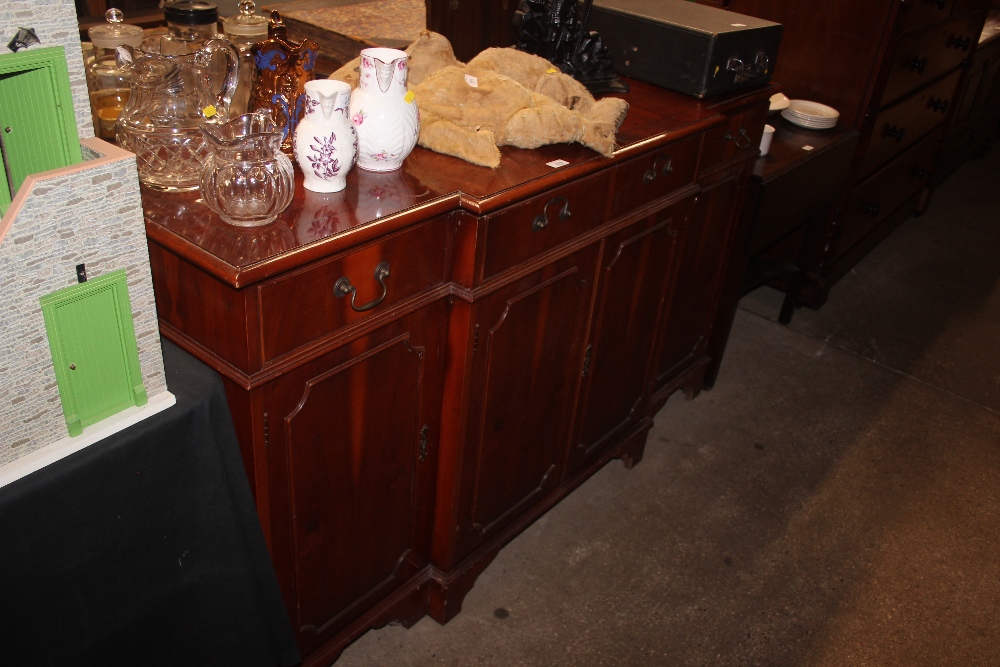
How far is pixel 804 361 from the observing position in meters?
3.06

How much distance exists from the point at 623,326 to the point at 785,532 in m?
0.75

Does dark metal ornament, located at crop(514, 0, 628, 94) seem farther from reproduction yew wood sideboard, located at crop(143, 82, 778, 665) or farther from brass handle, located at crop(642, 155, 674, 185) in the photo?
brass handle, located at crop(642, 155, 674, 185)

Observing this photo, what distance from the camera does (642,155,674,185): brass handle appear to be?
183cm

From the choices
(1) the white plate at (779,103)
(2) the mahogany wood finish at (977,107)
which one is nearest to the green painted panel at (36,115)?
(1) the white plate at (779,103)

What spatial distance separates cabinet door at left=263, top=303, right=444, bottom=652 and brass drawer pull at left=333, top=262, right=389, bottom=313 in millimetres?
64

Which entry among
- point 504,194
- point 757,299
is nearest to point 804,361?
point 757,299

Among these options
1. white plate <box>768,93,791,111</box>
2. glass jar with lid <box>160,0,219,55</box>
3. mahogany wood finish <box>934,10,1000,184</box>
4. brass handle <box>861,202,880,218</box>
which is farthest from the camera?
mahogany wood finish <box>934,10,1000,184</box>

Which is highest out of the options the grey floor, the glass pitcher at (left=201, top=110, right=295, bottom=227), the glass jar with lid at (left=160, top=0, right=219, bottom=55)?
the glass jar with lid at (left=160, top=0, right=219, bottom=55)

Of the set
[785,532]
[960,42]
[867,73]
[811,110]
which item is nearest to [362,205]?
[785,532]

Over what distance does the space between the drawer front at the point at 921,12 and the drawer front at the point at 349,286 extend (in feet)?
7.02

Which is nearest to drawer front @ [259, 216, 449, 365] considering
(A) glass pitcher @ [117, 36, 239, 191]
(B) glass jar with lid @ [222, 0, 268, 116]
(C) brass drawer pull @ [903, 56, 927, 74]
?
(A) glass pitcher @ [117, 36, 239, 191]

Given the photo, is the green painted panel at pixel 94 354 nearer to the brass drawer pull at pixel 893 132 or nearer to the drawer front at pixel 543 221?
the drawer front at pixel 543 221

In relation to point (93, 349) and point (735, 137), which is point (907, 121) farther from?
point (93, 349)

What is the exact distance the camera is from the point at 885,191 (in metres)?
3.64
